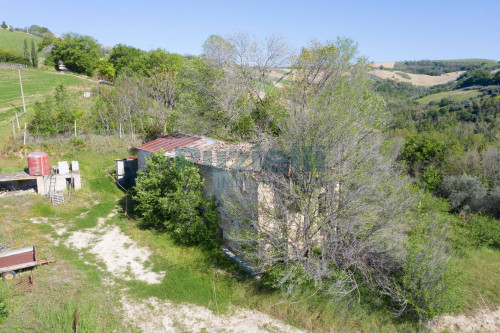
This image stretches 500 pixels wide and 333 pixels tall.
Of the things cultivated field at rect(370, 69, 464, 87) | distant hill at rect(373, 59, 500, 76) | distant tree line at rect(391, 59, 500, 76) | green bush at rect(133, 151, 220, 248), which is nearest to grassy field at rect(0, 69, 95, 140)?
green bush at rect(133, 151, 220, 248)

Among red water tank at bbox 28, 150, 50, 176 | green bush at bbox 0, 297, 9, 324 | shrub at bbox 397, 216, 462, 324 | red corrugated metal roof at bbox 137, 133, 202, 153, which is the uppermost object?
red corrugated metal roof at bbox 137, 133, 202, 153

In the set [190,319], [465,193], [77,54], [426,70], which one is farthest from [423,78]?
[190,319]

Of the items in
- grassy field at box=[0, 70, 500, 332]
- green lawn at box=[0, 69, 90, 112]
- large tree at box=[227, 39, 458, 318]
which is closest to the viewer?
grassy field at box=[0, 70, 500, 332]

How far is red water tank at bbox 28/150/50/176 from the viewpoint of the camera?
16.3m

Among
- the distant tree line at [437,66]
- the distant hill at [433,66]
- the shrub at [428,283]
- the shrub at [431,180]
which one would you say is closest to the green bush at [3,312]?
the shrub at [428,283]

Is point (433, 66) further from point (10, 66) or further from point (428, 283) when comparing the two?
point (10, 66)

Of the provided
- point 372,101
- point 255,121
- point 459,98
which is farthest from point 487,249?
point 459,98

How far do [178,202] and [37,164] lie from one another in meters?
8.97

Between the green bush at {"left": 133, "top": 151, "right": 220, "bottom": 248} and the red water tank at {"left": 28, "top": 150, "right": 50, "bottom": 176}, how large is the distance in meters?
6.27

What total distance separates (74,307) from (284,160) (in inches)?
325

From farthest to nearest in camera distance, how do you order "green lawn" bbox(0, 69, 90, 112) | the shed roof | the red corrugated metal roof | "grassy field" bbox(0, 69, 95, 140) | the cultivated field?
the cultivated field, "green lawn" bbox(0, 69, 90, 112), "grassy field" bbox(0, 69, 95, 140), the red corrugated metal roof, the shed roof

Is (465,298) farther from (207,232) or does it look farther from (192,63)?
(192,63)

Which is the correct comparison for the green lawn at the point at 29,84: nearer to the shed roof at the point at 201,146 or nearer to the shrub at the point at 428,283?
the shed roof at the point at 201,146

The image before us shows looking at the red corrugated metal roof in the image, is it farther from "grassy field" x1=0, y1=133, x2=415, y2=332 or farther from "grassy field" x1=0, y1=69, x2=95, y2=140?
"grassy field" x1=0, y1=69, x2=95, y2=140
